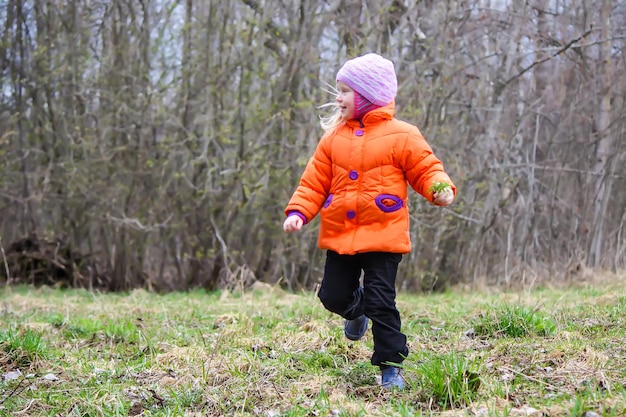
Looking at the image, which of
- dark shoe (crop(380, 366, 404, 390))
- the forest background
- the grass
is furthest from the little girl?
the forest background

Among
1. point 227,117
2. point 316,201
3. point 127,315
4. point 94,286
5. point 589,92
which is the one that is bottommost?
point 94,286

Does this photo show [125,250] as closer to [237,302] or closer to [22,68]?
[22,68]

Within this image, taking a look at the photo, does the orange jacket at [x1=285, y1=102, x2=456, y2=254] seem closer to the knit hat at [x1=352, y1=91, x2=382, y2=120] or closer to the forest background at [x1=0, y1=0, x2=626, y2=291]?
the knit hat at [x1=352, y1=91, x2=382, y2=120]

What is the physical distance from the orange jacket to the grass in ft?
2.24

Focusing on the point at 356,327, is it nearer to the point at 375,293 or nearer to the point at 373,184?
the point at 375,293

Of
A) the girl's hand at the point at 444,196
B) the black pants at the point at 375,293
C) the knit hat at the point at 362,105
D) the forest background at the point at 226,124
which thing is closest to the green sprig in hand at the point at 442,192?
the girl's hand at the point at 444,196

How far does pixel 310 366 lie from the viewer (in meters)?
3.97

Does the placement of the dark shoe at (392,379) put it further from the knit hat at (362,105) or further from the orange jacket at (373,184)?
the knit hat at (362,105)

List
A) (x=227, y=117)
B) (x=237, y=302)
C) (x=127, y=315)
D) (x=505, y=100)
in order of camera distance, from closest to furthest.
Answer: (x=127, y=315) → (x=237, y=302) → (x=227, y=117) → (x=505, y=100)

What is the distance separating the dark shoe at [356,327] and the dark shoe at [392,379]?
507 millimetres

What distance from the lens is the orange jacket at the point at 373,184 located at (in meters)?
3.64

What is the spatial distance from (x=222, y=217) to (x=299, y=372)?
734 centimetres

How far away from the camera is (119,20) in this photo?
11.1 meters

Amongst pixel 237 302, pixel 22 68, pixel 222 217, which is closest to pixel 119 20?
pixel 22 68
